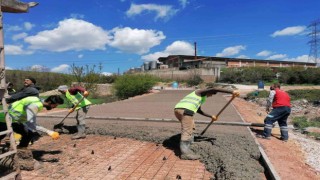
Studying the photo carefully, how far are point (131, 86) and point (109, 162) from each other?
19767 mm

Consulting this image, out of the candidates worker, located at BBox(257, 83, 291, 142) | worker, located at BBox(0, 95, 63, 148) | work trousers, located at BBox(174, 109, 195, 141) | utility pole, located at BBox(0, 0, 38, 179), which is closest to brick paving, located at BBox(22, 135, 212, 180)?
work trousers, located at BBox(174, 109, 195, 141)

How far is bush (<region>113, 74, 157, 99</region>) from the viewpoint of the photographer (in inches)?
1003

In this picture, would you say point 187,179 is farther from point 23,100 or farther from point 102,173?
point 23,100

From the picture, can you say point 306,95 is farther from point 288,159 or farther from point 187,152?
point 187,152

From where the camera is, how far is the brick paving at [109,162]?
16.4 ft

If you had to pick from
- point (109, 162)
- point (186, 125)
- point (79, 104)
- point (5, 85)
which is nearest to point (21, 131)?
point (5, 85)

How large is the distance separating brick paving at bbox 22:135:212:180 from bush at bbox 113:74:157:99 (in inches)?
713

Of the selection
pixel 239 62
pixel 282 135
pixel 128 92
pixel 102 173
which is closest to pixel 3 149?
pixel 102 173

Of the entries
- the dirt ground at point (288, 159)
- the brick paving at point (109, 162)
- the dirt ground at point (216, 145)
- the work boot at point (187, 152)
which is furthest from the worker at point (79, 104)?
the dirt ground at point (288, 159)

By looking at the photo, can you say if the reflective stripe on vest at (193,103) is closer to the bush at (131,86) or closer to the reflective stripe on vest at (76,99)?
the reflective stripe on vest at (76,99)

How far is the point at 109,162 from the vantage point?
5.68m

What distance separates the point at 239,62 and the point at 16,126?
5610 cm

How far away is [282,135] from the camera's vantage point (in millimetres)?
8047

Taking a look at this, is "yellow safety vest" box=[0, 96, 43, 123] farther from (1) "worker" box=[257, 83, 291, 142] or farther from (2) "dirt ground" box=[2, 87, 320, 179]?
(1) "worker" box=[257, 83, 291, 142]
